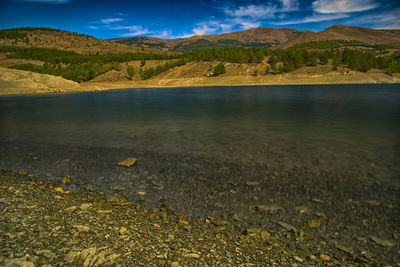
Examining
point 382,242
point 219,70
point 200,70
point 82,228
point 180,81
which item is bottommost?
point 382,242

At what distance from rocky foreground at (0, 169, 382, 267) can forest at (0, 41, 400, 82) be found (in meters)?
122

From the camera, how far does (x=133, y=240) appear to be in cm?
650

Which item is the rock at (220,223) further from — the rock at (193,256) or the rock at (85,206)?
the rock at (85,206)

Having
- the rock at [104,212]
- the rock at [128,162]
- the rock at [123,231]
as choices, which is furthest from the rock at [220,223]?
the rock at [128,162]

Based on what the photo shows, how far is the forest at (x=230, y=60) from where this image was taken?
113 m

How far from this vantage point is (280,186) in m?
10.5

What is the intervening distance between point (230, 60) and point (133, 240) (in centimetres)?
14137

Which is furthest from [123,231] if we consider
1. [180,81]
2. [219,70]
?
[219,70]

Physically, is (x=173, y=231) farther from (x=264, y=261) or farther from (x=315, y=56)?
(x=315, y=56)

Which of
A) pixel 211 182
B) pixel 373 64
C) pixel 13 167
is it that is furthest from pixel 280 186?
pixel 373 64

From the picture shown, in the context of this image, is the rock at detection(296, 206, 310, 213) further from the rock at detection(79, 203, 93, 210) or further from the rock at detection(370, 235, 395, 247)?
the rock at detection(79, 203, 93, 210)

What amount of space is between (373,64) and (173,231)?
13507 centimetres

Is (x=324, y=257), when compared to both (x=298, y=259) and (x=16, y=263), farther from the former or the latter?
(x=16, y=263)

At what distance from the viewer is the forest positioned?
11338 centimetres
